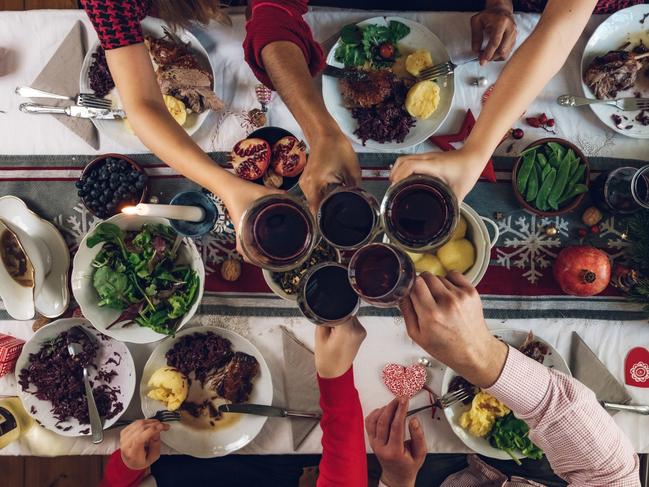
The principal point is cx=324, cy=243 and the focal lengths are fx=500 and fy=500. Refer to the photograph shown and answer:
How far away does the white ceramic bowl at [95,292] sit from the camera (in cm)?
122

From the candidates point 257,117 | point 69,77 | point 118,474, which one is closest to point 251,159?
point 257,117

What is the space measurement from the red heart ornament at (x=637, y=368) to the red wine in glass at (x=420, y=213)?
34.0 inches

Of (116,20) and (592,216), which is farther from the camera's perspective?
(592,216)

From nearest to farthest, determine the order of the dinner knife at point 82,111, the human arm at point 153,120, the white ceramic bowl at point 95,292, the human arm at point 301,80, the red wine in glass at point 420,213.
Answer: the red wine in glass at point 420,213, the human arm at point 301,80, the human arm at point 153,120, the white ceramic bowl at point 95,292, the dinner knife at point 82,111

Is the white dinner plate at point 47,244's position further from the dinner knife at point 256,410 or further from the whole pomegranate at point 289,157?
the whole pomegranate at point 289,157

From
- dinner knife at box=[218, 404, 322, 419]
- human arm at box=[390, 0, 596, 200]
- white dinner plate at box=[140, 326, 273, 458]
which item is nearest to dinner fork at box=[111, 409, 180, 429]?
white dinner plate at box=[140, 326, 273, 458]

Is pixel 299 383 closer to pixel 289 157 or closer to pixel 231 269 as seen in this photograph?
pixel 231 269

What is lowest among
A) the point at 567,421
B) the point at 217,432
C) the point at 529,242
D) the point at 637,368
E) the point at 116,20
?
the point at 217,432

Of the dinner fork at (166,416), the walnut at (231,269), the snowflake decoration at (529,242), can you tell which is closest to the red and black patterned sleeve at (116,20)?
the walnut at (231,269)

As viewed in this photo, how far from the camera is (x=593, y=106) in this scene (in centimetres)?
133

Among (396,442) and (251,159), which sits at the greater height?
(251,159)

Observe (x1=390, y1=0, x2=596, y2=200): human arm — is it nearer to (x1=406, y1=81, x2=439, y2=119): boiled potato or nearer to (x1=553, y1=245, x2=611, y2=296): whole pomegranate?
(x1=406, y1=81, x2=439, y2=119): boiled potato

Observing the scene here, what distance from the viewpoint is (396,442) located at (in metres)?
1.31

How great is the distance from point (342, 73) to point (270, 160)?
0.30m
